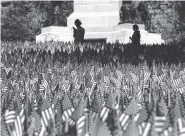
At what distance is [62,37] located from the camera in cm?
2997

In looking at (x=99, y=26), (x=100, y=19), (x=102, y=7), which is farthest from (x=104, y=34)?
(x=102, y=7)

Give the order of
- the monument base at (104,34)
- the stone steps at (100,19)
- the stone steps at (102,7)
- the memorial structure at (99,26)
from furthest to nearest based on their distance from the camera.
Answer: the stone steps at (102,7), the stone steps at (100,19), the memorial structure at (99,26), the monument base at (104,34)

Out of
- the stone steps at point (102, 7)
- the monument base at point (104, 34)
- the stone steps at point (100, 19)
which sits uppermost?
the stone steps at point (102, 7)

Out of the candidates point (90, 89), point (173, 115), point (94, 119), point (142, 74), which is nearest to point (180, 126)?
point (173, 115)

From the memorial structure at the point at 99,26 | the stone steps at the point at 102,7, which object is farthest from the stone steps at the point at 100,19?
the stone steps at the point at 102,7

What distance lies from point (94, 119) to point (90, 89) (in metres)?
2.61

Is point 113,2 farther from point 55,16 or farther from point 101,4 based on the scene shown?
point 55,16

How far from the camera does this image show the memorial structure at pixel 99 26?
94.4 feet

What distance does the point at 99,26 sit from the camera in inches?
1181

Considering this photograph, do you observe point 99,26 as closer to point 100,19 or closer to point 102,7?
point 100,19

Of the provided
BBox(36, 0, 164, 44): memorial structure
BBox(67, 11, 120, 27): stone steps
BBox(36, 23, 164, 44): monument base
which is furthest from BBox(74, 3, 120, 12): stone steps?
BBox(36, 23, 164, 44): monument base

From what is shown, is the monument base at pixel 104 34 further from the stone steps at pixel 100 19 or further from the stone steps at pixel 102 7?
the stone steps at pixel 102 7

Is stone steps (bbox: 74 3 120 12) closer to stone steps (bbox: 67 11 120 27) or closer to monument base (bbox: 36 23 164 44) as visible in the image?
stone steps (bbox: 67 11 120 27)

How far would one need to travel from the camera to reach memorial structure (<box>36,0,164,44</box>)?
2877 cm
